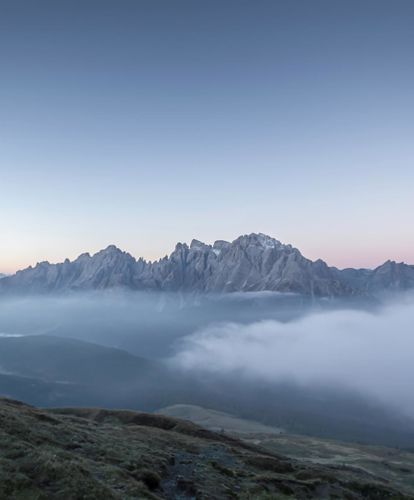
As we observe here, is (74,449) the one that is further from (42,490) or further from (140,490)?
(42,490)

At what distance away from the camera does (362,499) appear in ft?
201

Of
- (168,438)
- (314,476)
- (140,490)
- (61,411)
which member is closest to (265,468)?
(314,476)

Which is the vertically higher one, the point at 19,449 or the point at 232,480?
the point at 19,449

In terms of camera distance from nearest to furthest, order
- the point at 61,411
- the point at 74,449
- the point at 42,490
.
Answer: the point at 42,490 < the point at 74,449 < the point at 61,411

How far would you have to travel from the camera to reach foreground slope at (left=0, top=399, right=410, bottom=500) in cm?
3253

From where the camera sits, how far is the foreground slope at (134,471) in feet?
107

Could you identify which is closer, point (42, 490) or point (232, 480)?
point (42, 490)

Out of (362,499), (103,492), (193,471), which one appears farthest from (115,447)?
(362,499)

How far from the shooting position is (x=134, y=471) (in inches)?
1706

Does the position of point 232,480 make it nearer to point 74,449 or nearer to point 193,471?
point 193,471

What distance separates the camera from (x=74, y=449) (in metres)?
50.5

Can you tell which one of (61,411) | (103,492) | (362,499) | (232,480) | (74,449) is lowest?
(61,411)

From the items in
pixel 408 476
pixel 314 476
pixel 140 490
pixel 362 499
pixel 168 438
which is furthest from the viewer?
pixel 408 476

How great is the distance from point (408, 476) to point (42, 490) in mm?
219807
